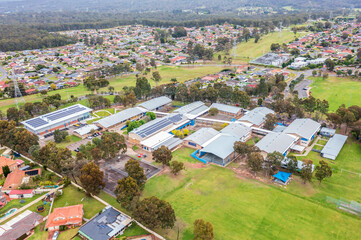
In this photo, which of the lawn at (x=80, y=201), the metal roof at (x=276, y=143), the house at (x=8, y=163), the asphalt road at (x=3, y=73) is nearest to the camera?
the lawn at (x=80, y=201)

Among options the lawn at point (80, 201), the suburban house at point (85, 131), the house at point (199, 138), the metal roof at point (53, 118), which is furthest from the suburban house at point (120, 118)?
the lawn at point (80, 201)

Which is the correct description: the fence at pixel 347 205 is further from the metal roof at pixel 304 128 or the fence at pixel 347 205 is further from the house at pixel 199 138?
the house at pixel 199 138

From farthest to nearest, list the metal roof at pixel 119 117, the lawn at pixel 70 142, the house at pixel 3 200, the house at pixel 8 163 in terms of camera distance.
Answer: the metal roof at pixel 119 117, the lawn at pixel 70 142, the house at pixel 8 163, the house at pixel 3 200

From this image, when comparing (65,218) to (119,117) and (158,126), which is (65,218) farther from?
(119,117)

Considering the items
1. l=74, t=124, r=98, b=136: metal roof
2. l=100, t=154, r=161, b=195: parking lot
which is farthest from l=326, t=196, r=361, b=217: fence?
l=74, t=124, r=98, b=136: metal roof

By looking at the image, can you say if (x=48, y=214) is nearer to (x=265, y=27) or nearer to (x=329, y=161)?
(x=329, y=161)

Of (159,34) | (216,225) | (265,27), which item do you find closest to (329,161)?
(216,225)

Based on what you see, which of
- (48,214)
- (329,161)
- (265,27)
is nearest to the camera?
(48,214)

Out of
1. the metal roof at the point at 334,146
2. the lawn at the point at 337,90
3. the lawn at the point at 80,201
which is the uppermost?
the lawn at the point at 80,201
